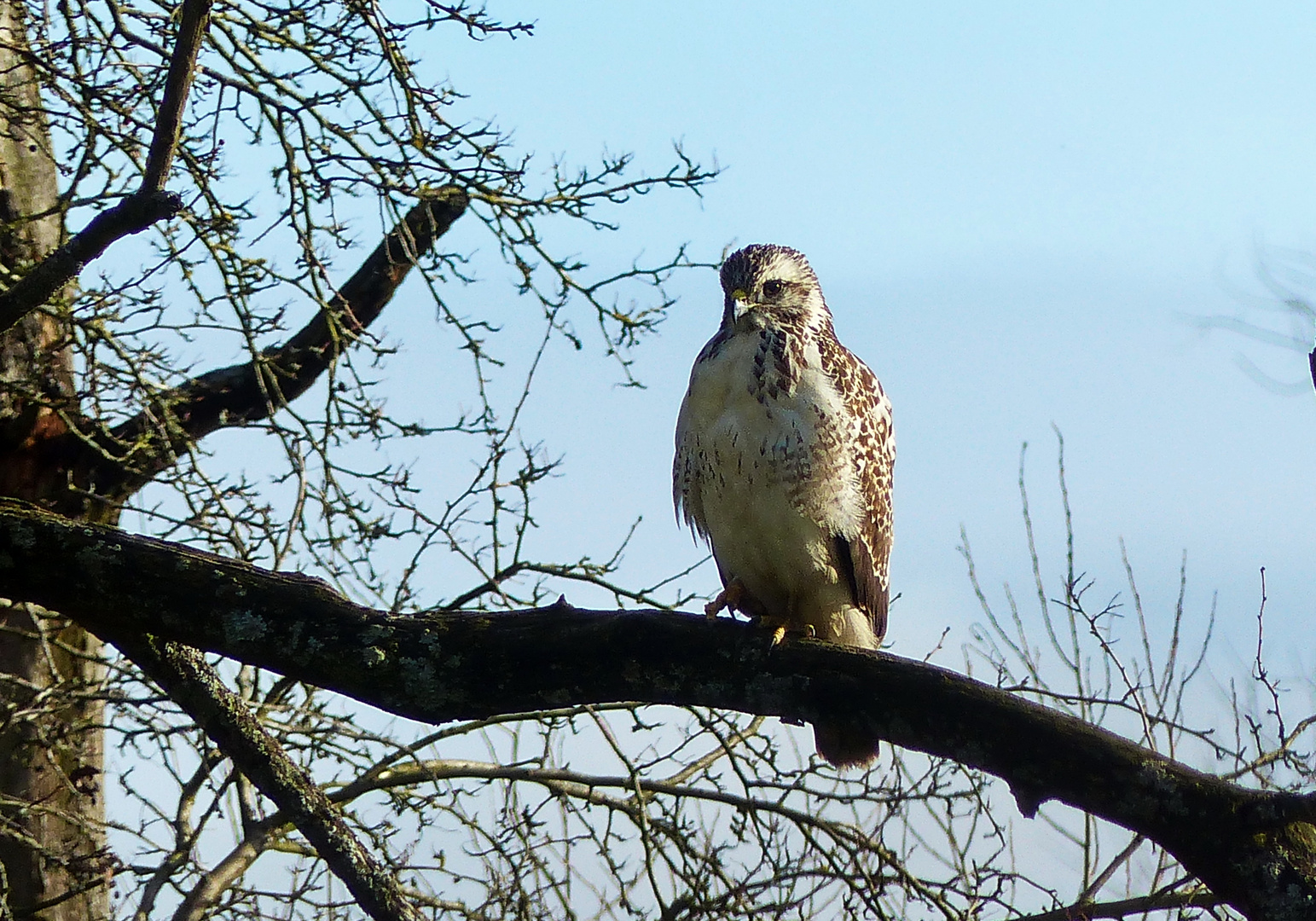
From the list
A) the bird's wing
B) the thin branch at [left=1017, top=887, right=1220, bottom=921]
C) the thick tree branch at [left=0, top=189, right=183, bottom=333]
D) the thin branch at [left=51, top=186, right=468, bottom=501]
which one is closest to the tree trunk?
the thin branch at [left=51, top=186, right=468, bottom=501]

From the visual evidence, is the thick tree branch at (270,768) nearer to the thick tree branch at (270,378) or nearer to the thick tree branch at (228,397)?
the thick tree branch at (228,397)

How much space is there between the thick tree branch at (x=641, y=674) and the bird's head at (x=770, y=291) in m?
1.42

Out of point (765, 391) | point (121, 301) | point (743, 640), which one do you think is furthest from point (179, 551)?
point (121, 301)

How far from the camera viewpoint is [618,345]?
6.09 meters

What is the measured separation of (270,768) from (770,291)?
220cm

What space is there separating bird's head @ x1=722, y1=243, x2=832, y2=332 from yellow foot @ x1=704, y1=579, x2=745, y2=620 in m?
0.83

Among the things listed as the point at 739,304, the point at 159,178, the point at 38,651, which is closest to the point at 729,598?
the point at 739,304

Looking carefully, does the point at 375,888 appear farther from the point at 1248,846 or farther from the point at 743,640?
the point at 1248,846

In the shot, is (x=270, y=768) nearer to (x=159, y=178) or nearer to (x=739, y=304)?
(x=159, y=178)

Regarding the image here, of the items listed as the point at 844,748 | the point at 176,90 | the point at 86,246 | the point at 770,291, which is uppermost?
the point at 770,291

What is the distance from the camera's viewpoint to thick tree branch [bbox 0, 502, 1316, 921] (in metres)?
2.92

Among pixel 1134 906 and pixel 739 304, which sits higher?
A: pixel 739 304

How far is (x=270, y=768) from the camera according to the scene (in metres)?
4.13

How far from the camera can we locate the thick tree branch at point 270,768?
3.91 meters
